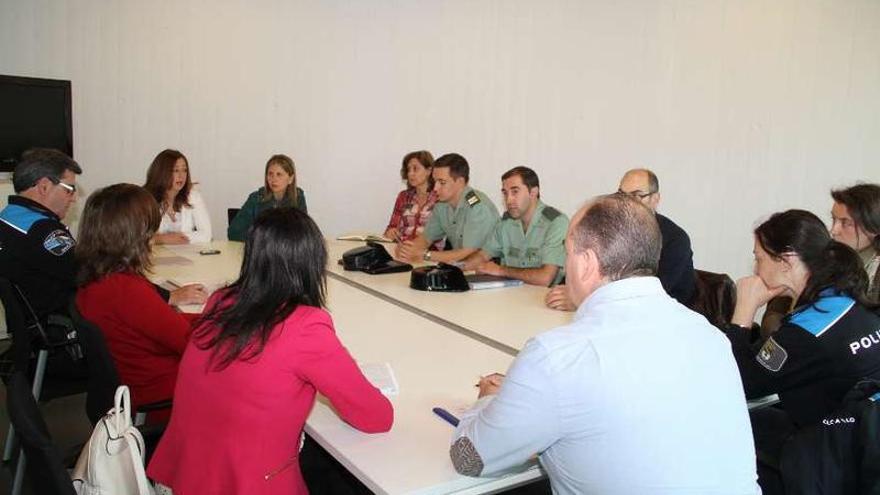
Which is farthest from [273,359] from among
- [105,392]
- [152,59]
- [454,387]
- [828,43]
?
[828,43]

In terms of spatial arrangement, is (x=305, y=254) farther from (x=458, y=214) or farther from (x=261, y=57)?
(x=261, y=57)

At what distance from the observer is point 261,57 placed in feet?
18.7

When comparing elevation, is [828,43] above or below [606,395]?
above

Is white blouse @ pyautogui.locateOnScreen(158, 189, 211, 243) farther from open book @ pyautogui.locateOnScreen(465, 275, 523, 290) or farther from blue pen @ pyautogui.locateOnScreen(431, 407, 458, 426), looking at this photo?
blue pen @ pyautogui.locateOnScreen(431, 407, 458, 426)

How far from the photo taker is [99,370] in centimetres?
204

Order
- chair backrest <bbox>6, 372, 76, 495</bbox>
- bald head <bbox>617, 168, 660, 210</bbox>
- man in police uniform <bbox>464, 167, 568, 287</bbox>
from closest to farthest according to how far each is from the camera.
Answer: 1. chair backrest <bbox>6, 372, 76, 495</bbox>
2. bald head <bbox>617, 168, 660, 210</bbox>
3. man in police uniform <bbox>464, 167, 568, 287</bbox>

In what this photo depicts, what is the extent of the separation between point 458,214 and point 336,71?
2.17 meters

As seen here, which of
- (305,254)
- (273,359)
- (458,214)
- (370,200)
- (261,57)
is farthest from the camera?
(370,200)

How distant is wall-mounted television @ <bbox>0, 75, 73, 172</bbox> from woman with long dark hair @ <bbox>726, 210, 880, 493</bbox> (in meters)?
4.49

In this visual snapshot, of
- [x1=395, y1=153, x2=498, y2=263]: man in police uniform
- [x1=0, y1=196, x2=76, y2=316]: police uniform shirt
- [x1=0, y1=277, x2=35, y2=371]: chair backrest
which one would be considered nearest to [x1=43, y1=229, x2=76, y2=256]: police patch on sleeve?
[x1=0, y1=196, x2=76, y2=316]: police uniform shirt

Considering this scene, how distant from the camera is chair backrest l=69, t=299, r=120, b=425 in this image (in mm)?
1982

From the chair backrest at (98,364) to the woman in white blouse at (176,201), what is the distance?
249cm

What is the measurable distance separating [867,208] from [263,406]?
264 centimetres

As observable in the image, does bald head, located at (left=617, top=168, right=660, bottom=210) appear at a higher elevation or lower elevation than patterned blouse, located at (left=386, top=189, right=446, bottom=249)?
higher
